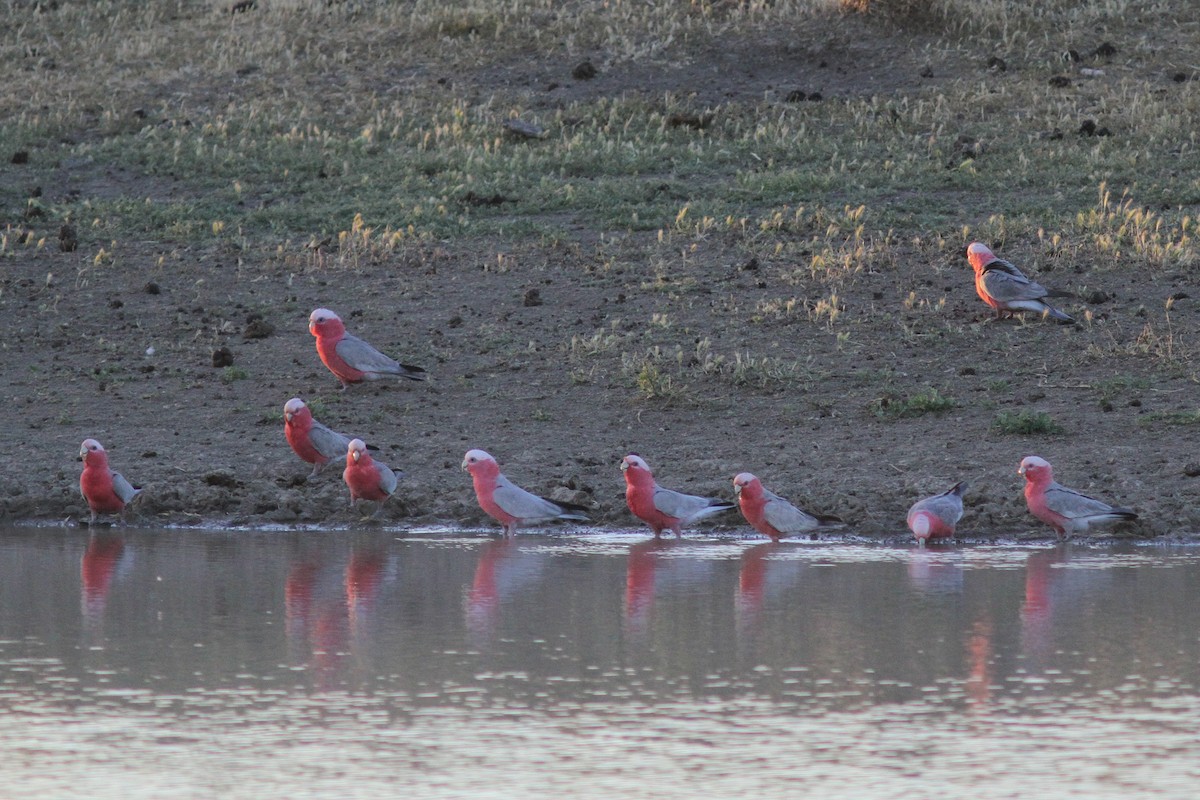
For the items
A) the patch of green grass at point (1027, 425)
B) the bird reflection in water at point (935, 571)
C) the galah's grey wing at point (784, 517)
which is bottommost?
the bird reflection in water at point (935, 571)

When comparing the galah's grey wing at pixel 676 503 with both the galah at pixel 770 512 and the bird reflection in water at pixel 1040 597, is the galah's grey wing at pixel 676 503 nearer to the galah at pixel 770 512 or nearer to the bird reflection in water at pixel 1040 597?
the galah at pixel 770 512

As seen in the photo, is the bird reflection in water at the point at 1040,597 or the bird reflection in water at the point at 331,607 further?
the bird reflection in water at the point at 1040,597

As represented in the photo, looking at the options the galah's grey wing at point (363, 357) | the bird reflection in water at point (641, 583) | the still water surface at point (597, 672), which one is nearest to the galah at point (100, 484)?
the still water surface at point (597, 672)

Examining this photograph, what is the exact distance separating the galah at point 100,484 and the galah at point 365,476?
Answer: 4.15 feet

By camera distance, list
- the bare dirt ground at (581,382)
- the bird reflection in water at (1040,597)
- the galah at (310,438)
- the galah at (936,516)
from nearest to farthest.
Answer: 1. the bird reflection in water at (1040,597)
2. the galah at (936,516)
3. the bare dirt ground at (581,382)
4. the galah at (310,438)

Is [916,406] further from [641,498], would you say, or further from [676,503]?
[641,498]

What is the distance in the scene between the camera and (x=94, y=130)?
20.3 metres

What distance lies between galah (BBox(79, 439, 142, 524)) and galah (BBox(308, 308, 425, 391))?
7.98 ft

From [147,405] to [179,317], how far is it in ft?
6.46

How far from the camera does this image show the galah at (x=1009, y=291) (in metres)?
13.6

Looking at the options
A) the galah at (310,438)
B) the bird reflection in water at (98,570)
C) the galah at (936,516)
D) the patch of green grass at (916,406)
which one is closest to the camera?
the bird reflection in water at (98,570)

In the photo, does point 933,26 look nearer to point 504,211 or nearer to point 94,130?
point 504,211

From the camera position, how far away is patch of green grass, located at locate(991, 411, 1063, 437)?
37.8 feet

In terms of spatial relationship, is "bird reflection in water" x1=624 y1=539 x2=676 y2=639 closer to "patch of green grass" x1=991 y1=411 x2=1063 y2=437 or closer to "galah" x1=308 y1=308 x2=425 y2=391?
"patch of green grass" x1=991 y1=411 x2=1063 y2=437
